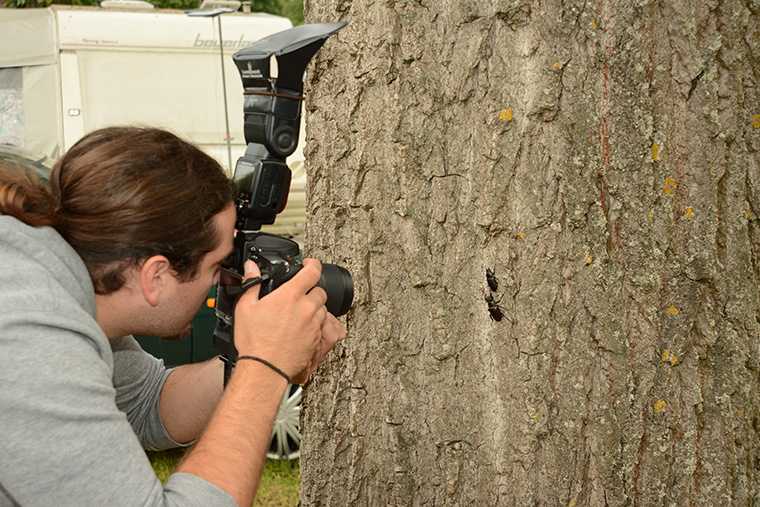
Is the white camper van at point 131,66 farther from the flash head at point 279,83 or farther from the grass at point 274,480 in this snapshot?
the flash head at point 279,83

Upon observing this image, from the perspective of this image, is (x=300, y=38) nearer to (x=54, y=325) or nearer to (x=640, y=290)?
(x=54, y=325)

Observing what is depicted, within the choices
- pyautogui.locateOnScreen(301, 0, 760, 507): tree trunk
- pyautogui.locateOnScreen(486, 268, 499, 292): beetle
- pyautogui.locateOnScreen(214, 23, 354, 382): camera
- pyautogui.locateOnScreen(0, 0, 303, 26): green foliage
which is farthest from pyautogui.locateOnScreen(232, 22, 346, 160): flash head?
pyautogui.locateOnScreen(0, 0, 303, 26): green foliage

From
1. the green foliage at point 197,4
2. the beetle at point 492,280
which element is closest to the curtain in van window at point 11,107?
the green foliage at point 197,4

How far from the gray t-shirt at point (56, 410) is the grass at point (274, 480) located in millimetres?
2802

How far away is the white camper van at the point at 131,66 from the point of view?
7.64 m

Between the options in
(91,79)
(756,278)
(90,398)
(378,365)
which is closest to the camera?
(90,398)

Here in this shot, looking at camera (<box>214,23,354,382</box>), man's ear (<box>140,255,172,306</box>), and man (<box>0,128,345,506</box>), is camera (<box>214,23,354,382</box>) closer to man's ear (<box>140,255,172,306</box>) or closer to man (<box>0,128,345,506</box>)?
man (<box>0,128,345,506</box>)

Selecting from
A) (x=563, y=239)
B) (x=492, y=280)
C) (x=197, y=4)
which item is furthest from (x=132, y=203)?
(x=197, y=4)

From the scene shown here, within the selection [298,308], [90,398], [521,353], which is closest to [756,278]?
[521,353]

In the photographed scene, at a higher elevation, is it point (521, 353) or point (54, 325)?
point (54, 325)

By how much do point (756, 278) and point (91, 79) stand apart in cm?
768

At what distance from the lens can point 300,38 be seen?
1.64m

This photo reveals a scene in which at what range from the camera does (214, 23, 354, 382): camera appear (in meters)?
1.66

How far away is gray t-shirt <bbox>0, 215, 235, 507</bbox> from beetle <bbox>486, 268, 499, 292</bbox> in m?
0.76
